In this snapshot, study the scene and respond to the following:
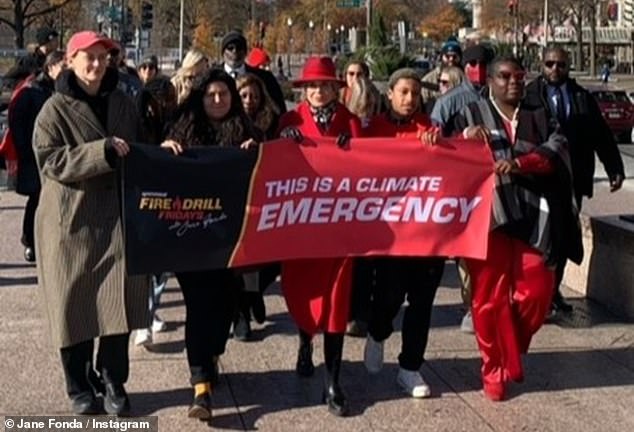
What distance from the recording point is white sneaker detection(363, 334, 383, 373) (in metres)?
6.49

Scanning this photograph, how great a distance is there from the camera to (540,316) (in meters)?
6.27

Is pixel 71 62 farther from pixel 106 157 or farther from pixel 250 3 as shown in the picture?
pixel 250 3

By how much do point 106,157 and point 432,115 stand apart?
9.89 ft

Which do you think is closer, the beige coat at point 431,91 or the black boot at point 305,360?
the black boot at point 305,360

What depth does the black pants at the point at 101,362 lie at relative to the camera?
18.8 ft

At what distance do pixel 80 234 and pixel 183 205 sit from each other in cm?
53

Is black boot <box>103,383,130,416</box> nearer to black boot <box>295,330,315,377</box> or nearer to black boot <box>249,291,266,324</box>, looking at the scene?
black boot <box>295,330,315,377</box>

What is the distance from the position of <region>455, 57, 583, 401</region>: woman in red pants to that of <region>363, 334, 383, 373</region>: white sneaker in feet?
1.87

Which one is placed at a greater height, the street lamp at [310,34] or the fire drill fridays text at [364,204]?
the street lamp at [310,34]

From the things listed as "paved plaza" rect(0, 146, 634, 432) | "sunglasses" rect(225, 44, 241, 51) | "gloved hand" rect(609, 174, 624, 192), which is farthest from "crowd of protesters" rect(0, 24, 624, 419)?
"sunglasses" rect(225, 44, 241, 51)

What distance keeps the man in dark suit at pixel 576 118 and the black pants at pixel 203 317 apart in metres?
2.70

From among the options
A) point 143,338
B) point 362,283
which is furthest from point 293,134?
point 143,338

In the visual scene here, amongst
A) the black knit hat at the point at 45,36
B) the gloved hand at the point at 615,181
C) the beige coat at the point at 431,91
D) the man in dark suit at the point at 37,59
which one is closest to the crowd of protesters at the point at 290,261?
the gloved hand at the point at 615,181

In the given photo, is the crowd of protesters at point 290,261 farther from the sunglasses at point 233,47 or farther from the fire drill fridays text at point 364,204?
the sunglasses at point 233,47
